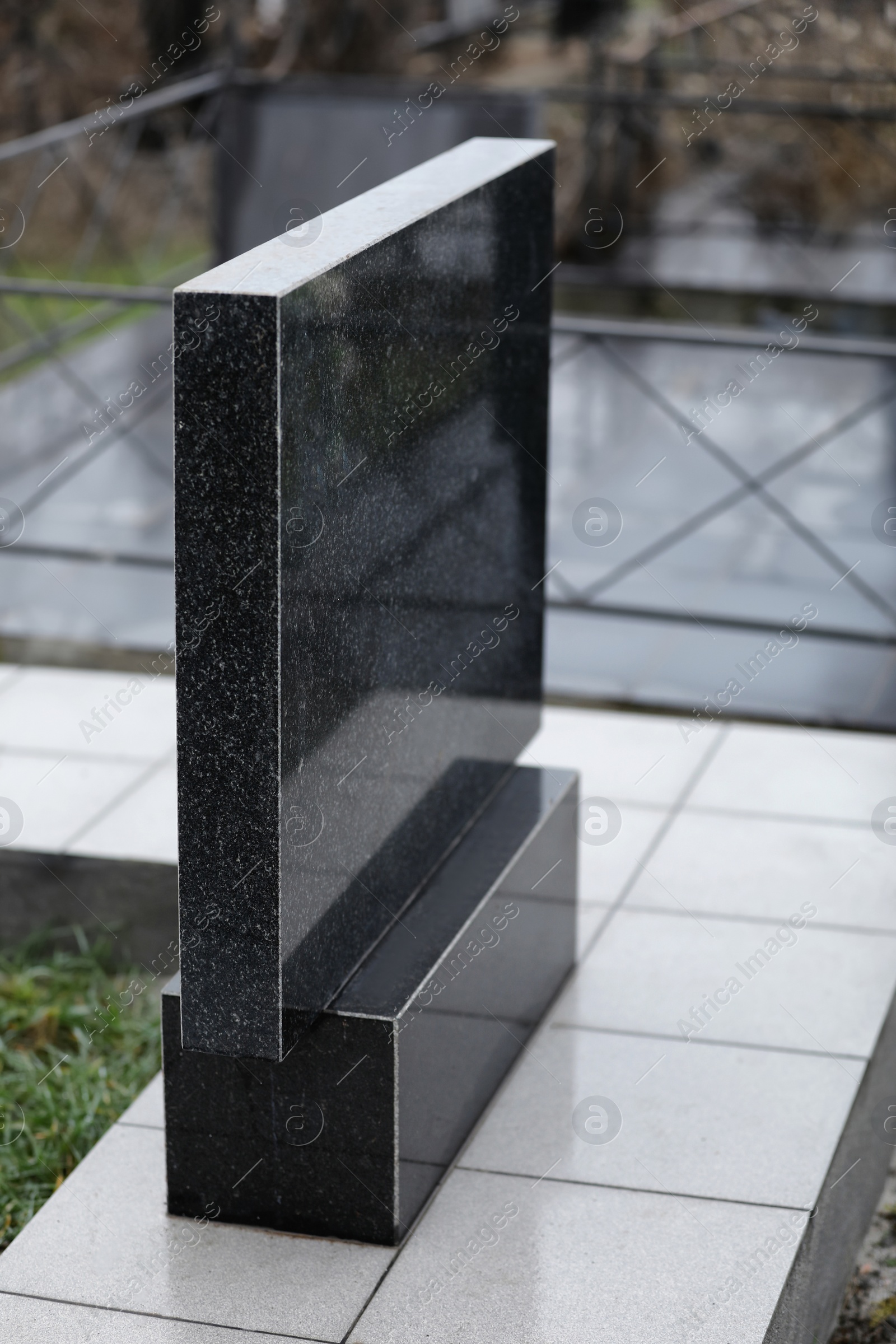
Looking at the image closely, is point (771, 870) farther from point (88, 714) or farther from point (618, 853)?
point (88, 714)

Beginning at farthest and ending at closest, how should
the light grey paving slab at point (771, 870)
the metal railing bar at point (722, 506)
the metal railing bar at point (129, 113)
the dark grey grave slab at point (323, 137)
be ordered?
the dark grey grave slab at point (323, 137)
the metal railing bar at point (129, 113)
the metal railing bar at point (722, 506)
the light grey paving slab at point (771, 870)

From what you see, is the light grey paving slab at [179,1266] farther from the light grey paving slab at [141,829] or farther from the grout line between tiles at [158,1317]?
the light grey paving slab at [141,829]

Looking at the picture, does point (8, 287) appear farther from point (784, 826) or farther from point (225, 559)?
point (225, 559)

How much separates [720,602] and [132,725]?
2386 mm

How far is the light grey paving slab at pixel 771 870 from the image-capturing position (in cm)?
406

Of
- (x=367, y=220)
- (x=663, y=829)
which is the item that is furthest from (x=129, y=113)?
(x=367, y=220)

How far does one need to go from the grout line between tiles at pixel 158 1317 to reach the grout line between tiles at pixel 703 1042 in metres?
1.06

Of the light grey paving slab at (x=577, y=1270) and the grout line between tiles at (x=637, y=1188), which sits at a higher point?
the light grey paving slab at (x=577, y=1270)

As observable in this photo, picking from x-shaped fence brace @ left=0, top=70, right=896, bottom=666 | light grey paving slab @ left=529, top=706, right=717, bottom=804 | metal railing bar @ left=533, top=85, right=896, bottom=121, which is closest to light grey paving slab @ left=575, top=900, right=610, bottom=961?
light grey paving slab @ left=529, top=706, right=717, bottom=804

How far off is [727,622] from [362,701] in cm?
334

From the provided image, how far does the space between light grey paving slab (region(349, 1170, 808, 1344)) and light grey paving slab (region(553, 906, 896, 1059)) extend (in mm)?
587

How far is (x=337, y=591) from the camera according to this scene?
267 cm

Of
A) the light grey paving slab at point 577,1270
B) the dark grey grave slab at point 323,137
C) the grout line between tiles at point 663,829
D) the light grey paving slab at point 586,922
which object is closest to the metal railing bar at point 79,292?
the dark grey grave slab at point 323,137

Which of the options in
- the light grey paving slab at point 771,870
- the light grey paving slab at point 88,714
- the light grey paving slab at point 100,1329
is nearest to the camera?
the light grey paving slab at point 100,1329
